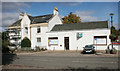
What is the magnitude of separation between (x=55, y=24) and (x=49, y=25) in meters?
3.34

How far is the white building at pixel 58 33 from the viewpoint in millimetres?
27975

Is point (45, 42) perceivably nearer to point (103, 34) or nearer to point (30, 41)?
point (30, 41)

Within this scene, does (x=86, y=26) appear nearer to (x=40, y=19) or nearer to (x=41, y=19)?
(x=41, y=19)

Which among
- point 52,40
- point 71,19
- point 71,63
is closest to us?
point 71,63

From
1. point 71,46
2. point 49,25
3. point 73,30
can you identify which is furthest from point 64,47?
point 49,25

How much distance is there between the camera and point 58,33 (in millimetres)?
31531

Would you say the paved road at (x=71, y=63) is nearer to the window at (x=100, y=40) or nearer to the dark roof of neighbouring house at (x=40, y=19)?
the window at (x=100, y=40)

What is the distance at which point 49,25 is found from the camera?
34062mm

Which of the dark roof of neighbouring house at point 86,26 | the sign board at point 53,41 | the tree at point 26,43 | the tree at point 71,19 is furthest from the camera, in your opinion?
the tree at point 71,19

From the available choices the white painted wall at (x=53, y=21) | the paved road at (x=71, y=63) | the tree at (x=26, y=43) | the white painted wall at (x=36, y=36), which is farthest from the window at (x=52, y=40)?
the paved road at (x=71, y=63)

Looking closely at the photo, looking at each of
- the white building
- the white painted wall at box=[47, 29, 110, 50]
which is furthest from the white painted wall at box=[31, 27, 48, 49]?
the white painted wall at box=[47, 29, 110, 50]

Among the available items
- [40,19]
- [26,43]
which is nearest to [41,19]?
[40,19]

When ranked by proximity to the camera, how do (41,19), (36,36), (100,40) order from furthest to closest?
(41,19) < (36,36) < (100,40)

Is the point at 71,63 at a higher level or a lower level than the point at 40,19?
lower
